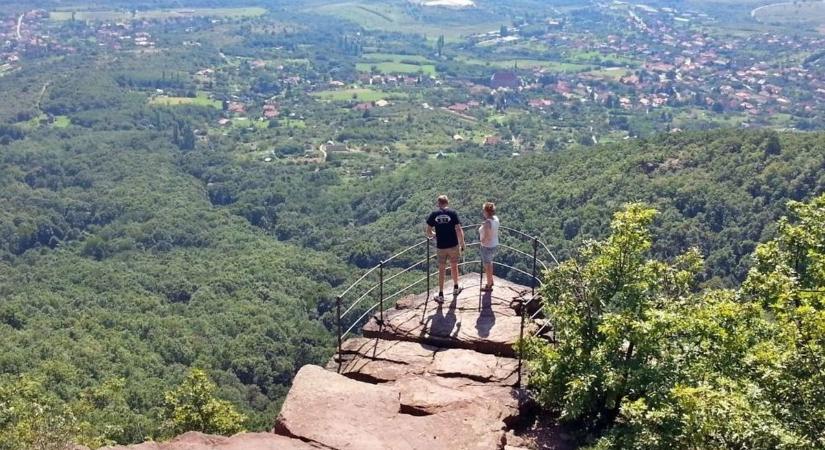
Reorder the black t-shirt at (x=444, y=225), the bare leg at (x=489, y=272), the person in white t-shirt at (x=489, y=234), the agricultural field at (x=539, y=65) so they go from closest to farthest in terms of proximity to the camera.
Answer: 1. the black t-shirt at (x=444, y=225)
2. the person in white t-shirt at (x=489, y=234)
3. the bare leg at (x=489, y=272)
4. the agricultural field at (x=539, y=65)

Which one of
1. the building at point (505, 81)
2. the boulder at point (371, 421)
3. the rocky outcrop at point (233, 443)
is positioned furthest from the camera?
the building at point (505, 81)

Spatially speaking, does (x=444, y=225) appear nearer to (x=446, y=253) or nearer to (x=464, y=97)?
(x=446, y=253)

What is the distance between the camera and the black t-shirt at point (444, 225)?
1376 cm

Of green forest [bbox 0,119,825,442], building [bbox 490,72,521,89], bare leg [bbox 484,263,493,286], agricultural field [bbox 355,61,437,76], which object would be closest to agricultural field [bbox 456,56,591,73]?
agricultural field [bbox 355,61,437,76]

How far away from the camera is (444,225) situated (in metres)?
13.8

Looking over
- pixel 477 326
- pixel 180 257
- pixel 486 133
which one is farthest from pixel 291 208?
pixel 477 326

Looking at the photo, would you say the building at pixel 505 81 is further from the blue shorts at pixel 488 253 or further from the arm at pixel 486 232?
the arm at pixel 486 232

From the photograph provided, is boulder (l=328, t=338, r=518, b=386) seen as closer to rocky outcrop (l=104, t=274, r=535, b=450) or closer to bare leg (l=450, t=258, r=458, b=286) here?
rocky outcrop (l=104, t=274, r=535, b=450)

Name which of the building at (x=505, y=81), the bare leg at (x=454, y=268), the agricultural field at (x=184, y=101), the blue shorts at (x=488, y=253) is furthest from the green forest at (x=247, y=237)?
the building at (x=505, y=81)

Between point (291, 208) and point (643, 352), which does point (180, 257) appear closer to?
point (291, 208)

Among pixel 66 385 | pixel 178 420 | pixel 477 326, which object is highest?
pixel 477 326

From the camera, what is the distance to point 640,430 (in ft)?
26.8

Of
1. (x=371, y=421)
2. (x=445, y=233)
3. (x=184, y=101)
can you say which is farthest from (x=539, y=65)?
(x=371, y=421)

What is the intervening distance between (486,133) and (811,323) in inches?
4947
